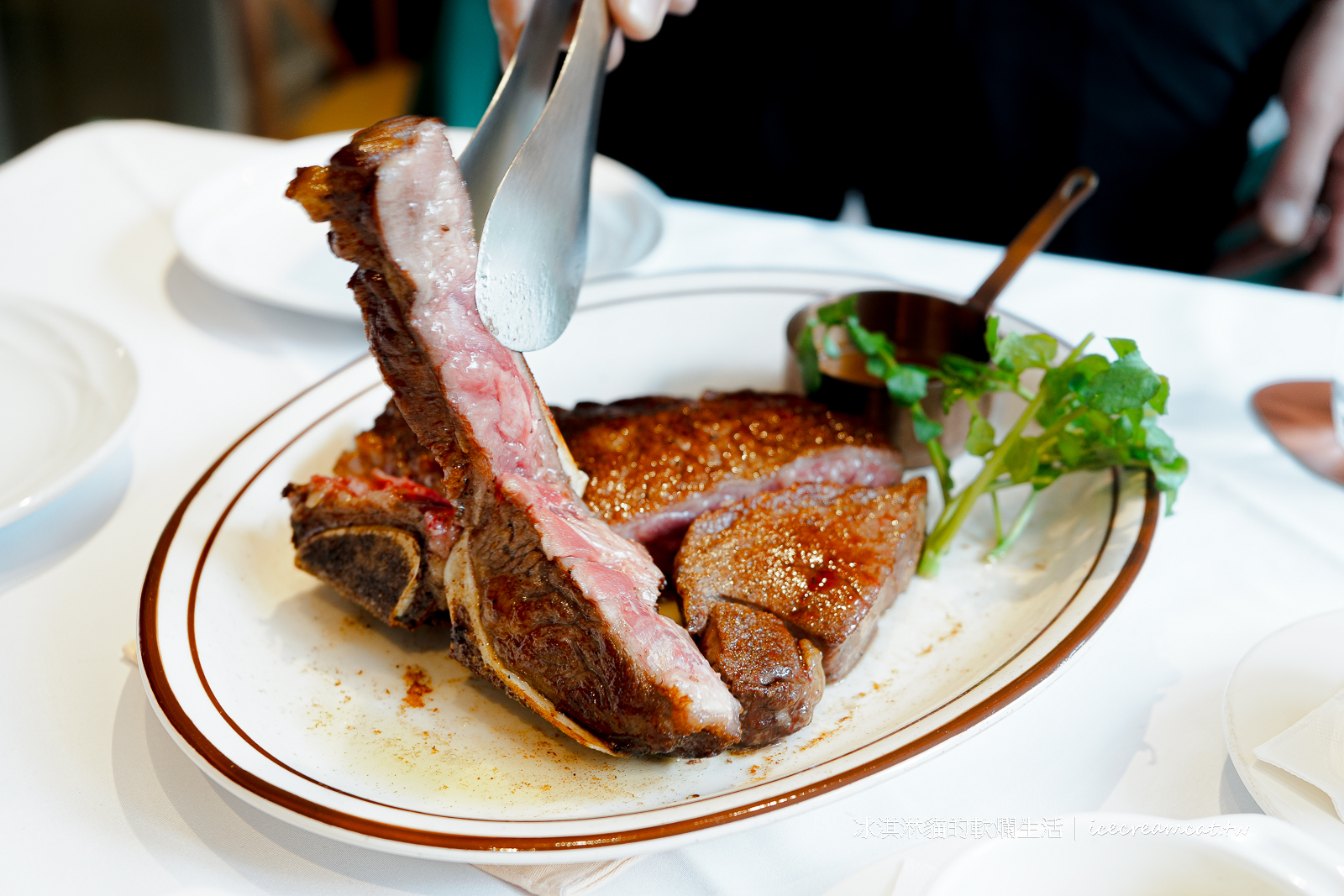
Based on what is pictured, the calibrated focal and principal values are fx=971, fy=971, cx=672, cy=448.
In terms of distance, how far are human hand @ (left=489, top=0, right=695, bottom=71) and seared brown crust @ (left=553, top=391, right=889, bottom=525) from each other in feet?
2.11

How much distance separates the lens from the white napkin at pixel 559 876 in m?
1.15

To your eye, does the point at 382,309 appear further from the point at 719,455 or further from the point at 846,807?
the point at 846,807

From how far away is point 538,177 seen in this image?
4.71 ft

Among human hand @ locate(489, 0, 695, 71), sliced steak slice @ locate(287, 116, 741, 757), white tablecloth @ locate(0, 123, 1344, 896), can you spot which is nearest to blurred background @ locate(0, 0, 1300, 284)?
white tablecloth @ locate(0, 123, 1344, 896)

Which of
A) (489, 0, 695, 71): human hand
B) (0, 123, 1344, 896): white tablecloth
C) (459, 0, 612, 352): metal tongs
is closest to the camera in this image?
(0, 123, 1344, 896): white tablecloth

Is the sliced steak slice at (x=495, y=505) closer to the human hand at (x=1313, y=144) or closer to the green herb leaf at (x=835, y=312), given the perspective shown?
the green herb leaf at (x=835, y=312)

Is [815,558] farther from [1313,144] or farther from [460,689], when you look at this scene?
[1313,144]

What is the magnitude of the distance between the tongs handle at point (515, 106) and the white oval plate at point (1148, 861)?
45.3 inches

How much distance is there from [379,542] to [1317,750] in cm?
128

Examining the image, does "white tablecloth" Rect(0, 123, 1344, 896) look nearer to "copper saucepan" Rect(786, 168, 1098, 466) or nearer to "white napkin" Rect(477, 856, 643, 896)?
"white napkin" Rect(477, 856, 643, 896)

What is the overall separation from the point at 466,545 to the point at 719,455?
545 millimetres

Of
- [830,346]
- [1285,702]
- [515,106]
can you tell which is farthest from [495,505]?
[1285,702]

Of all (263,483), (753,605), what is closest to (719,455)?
(753,605)

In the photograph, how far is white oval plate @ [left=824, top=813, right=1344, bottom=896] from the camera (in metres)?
0.92
